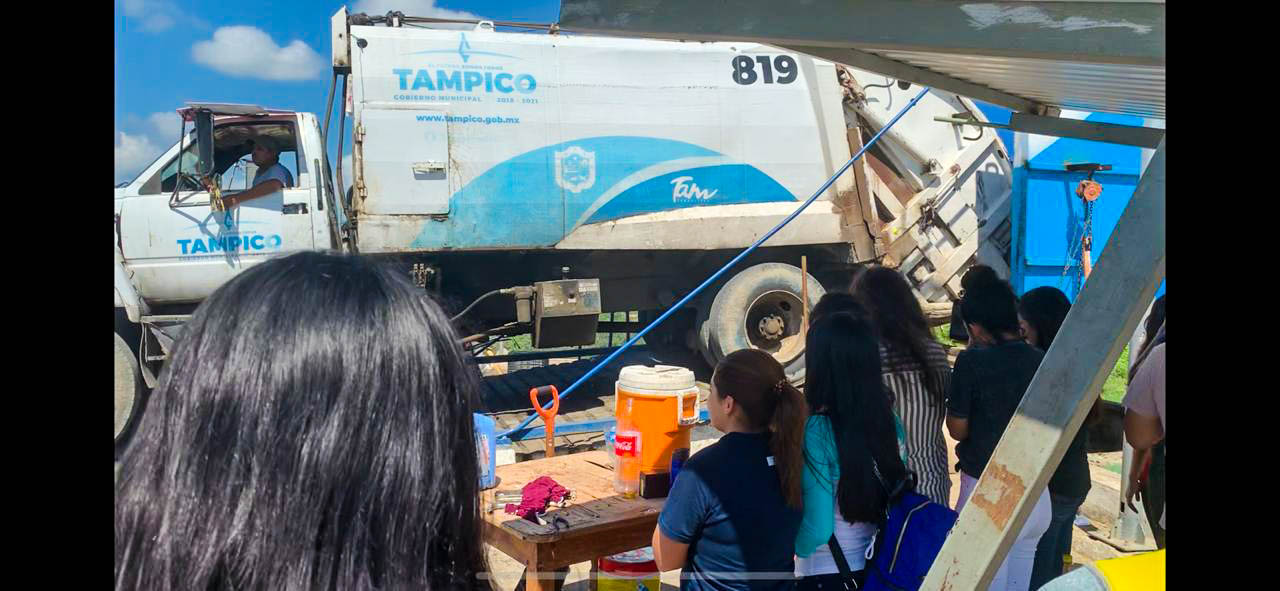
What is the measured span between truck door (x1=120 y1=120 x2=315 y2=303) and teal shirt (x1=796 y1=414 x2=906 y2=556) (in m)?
4.93

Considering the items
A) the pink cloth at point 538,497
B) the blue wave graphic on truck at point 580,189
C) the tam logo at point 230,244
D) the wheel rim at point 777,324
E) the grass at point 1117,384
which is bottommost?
the grass at point 1117,384

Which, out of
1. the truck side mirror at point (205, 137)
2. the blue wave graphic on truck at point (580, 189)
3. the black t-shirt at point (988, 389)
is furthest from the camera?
the blue wave graphic on truck at point (580, 189)

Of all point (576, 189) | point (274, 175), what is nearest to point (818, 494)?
point (576, 189)

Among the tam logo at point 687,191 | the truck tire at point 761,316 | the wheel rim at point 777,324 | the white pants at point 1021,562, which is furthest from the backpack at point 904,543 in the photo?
the wheel rim at point 777,324

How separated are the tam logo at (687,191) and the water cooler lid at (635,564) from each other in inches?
180

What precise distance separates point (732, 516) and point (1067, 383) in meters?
1.01

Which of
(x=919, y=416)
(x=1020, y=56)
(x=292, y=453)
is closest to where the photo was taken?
(x=292, y=453)

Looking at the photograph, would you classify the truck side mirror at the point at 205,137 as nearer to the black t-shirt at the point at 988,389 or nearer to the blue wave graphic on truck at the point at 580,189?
the blue wave graphic on truck at the point at 580,189

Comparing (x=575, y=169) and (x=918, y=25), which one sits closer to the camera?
(x=918, y=25)

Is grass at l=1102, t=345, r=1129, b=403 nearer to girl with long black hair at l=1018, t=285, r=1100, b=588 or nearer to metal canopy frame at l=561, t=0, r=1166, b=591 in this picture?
girl with long black hair at l=1018, t=285, r=1100, b=588

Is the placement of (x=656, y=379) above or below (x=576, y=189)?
below

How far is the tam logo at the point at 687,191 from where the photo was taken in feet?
23.0

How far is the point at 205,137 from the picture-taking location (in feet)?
19.1

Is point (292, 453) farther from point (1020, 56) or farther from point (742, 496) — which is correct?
point (742, 496)
